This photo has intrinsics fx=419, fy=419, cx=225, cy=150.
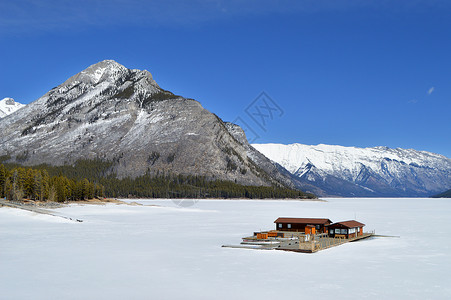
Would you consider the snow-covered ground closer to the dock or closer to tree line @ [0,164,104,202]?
the dock

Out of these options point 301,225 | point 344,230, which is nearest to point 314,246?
point 344,230

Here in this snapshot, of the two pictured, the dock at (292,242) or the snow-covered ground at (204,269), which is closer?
the snow-covered ground at (204,269)

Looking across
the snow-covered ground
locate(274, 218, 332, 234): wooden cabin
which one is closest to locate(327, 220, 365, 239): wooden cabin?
locate(274, 218, 332, 234): wooden cabin

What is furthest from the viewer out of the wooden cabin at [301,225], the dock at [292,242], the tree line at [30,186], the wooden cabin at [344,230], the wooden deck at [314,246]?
the tree line at [30,186]

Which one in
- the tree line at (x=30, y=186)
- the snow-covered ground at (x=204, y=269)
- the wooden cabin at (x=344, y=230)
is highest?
the tree line at (x=30, y=186)

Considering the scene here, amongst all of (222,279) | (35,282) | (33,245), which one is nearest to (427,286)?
(222,279)

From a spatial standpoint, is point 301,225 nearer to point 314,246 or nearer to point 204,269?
point 314,246

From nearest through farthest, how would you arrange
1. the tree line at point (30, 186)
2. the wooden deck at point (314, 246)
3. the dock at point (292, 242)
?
the wooden deck at point (314, 246) < the dock at point (292, 242) < the tree line at point (30, 186)

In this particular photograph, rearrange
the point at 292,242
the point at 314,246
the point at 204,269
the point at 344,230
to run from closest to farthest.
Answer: the point at 204,269
the point at 314,246
the point at 292,242
the point at 344,230

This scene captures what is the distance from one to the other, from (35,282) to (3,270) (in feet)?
22.2

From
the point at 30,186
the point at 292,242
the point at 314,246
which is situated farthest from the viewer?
the point at 30,186

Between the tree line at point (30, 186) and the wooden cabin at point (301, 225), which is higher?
the tree line at point (30, 186)

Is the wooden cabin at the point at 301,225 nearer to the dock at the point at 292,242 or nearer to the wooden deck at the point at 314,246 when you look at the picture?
the dock at the point at 292,242

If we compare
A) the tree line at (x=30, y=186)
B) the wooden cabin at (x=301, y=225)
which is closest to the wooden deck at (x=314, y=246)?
the wooden cabin at (x=301, y=225)
